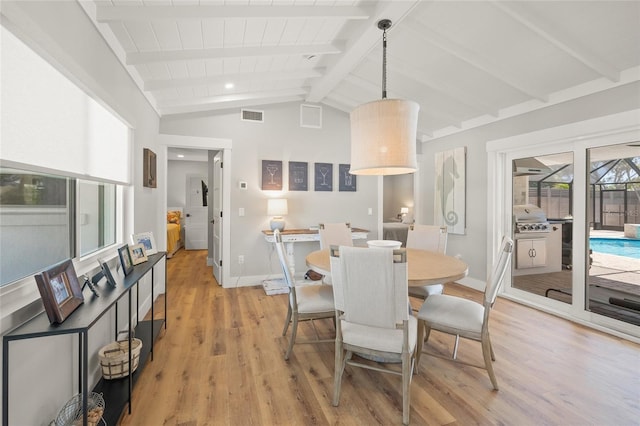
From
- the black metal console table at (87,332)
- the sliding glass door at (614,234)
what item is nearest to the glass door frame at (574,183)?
the sliding glass door at (614,234)

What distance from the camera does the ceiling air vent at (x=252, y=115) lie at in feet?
14.2

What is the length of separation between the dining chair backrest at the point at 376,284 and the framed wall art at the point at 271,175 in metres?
2.97

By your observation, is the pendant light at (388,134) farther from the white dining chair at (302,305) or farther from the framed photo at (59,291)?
the framed photo at (59,291)

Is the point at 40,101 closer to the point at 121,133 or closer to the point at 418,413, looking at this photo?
the point at 121,133

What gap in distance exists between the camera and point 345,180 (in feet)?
16.0

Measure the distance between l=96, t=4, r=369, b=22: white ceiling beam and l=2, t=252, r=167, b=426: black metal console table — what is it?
5.76 ft

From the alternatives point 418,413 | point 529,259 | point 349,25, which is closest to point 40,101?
point 349,25

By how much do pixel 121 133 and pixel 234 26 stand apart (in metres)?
1.37

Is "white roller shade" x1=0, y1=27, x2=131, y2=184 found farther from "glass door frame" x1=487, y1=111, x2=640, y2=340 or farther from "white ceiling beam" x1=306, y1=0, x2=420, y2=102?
"glass door frame" x1=487, y1=111, x2=640, y2=340

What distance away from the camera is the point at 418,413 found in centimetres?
172

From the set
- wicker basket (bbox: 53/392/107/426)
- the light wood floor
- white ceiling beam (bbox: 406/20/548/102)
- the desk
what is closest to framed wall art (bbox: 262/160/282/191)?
the desk

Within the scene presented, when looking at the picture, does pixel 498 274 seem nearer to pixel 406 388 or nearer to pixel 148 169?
pixel 406 388

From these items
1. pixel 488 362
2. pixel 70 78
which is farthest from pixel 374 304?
pixel 70 78

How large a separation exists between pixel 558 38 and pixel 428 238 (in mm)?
2002
